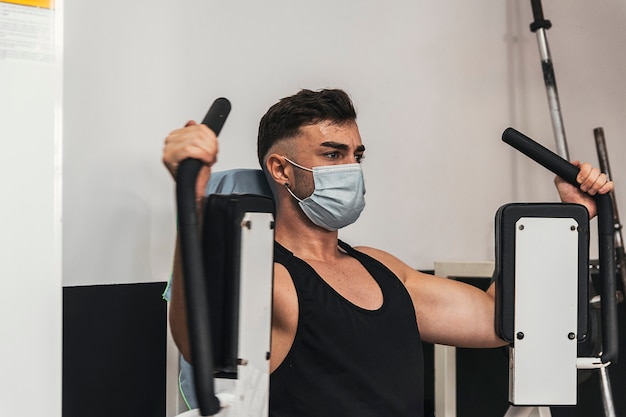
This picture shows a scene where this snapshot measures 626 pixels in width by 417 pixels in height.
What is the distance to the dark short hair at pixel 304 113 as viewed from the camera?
205cm

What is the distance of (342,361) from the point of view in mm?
1828

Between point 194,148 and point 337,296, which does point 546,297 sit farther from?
point 194,148

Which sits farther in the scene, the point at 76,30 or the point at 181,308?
the point at 76,30

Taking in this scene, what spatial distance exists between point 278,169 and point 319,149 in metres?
0.13

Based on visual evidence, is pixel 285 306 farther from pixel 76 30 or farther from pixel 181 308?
pixel 76 30

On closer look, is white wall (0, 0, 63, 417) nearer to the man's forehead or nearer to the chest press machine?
the man's forehead

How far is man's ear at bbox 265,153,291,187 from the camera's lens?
204cm

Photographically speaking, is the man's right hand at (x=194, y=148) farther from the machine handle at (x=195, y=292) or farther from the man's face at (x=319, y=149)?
the man's face at (x=319, y=149)

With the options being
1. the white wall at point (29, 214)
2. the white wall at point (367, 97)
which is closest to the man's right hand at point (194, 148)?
the white wall at point (29, 214)

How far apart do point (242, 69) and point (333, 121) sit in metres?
0.51

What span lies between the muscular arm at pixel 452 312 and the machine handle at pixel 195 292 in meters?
1.07

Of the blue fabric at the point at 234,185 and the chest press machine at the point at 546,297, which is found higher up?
the blue fabric at the point at 234,185

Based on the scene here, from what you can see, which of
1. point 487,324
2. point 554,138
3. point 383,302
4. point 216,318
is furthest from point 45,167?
point 554,138

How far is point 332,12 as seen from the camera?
8.68 feet
